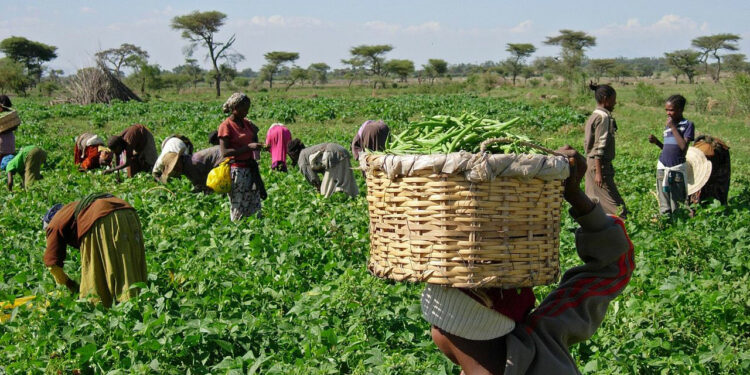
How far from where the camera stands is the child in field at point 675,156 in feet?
23.1

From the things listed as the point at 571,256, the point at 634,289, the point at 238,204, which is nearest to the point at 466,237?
the point at 634,289

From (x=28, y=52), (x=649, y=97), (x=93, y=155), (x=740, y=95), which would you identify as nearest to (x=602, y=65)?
(x=649, y=97)

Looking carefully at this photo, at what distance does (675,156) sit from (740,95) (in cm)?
1907

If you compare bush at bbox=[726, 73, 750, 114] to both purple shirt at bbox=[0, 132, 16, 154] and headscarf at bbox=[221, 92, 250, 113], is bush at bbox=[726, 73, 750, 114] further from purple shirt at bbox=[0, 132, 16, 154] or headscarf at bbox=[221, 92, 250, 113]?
purple shirt at bbox=[0, 132, 16, 154]

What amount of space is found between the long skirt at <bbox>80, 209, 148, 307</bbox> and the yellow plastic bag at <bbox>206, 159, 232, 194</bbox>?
63.4 inches

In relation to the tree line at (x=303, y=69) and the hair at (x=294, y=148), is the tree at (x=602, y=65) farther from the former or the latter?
the hair at (x=294, y=148)

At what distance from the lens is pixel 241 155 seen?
256 inches

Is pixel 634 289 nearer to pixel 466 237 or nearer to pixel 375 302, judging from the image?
pixel 375 302

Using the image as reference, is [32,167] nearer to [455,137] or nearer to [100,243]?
[100,243]

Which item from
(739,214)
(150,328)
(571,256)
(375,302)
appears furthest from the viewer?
(739,214)

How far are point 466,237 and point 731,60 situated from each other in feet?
228

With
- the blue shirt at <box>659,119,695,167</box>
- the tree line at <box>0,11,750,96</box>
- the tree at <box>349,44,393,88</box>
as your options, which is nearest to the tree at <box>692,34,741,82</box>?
the tree line at <box>0,11,750,96</box>

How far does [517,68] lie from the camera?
234 ft

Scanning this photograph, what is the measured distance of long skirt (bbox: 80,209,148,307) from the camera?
454 cm
